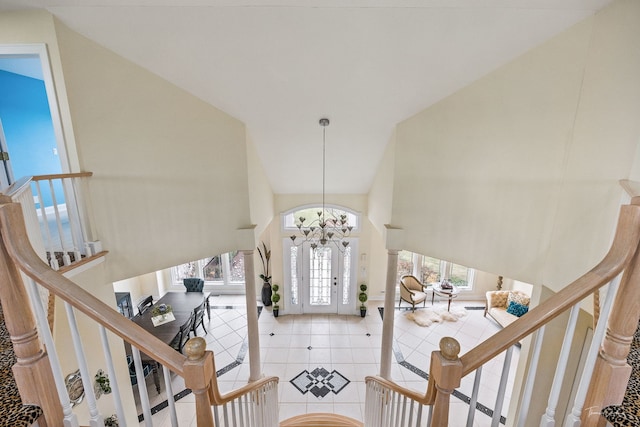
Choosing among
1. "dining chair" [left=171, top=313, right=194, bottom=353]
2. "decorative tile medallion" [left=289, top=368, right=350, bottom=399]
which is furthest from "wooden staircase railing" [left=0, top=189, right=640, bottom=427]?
"decorative tile medallion" [left=289, top=368, right=350, bottom=399]

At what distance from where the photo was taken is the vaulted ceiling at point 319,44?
8.57ft

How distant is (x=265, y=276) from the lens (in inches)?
315

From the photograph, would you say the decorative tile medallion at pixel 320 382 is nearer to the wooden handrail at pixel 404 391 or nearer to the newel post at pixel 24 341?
the wooden handrail at pixel 404 391

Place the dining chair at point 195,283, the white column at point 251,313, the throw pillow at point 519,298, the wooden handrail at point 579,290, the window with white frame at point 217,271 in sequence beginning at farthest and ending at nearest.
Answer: the window with white frame at point 217,271 < the dining chair at point 195,283 < the throw pillow at point 519,298 < the white column at point 251,313 < the wooden handrail at point 579,290

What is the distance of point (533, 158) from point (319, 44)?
261 cm

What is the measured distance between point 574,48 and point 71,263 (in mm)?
5149

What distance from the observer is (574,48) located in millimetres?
2586

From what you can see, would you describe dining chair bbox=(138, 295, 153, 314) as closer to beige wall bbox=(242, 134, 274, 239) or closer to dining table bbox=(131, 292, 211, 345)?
dining table bbox=(131, 292, 211, 345)

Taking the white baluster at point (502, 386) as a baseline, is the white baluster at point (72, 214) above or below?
above

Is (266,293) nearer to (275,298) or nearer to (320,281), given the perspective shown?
(275,298)

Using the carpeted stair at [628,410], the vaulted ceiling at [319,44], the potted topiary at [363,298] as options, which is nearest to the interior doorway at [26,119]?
the vaulted ceiling at [319,44]

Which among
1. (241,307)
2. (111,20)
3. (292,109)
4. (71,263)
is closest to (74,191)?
(71,263)

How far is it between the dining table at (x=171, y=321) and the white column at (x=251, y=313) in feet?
4.36

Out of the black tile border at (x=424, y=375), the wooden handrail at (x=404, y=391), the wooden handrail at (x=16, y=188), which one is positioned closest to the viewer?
the wooden handrail at (x=404, y=391)
